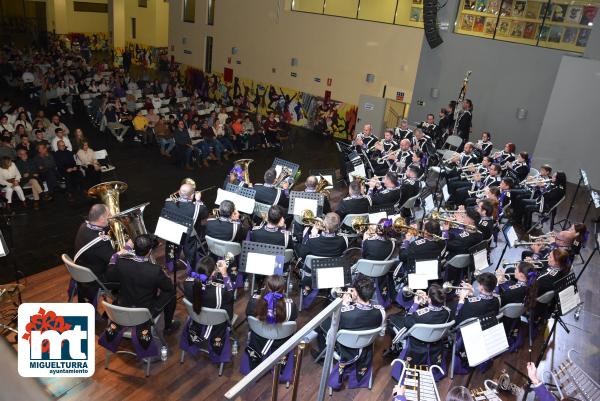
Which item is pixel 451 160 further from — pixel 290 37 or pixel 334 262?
pixel 290 37

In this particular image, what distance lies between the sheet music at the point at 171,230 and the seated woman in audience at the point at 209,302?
895mm

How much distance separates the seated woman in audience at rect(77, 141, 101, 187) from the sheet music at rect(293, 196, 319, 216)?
17.7ft

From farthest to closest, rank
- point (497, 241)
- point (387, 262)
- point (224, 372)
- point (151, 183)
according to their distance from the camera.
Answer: point (151, 183)
point (497, 241)
point (387, 262)
point (224, 372)

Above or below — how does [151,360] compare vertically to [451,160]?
below

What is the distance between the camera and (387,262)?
6305 mm

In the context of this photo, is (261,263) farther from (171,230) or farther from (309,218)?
(309,218)

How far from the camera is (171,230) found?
6004mm

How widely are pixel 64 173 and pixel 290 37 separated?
36.1 feet

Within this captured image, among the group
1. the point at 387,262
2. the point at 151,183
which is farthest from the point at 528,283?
the point at 151,183

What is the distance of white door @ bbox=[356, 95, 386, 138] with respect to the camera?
15529mm

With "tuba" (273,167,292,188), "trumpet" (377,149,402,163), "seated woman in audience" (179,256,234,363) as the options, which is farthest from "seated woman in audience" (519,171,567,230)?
"seated woman in audience" (179,256,234,363)

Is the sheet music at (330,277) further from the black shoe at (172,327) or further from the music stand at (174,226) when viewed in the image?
the black shoe at (172,327)

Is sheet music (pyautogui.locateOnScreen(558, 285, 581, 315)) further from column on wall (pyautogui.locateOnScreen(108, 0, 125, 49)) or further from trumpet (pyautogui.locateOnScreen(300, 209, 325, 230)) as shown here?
column on wall (pyautogui.locateOnScreen(108, 0, 125, 49))

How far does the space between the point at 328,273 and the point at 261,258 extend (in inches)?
33.1
